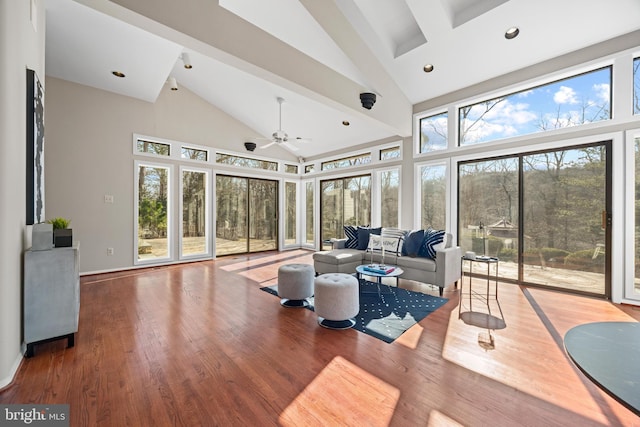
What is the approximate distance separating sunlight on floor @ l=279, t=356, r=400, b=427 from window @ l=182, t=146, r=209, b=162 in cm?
586

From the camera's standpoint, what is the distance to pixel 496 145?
4.75m

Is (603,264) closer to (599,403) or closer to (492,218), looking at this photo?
(492,218)

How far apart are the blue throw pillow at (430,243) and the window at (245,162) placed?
5.08 meters

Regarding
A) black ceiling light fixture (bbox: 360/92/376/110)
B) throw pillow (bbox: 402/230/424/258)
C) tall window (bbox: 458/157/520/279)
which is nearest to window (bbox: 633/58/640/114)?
tall window (bbox: 458/157/520/279)

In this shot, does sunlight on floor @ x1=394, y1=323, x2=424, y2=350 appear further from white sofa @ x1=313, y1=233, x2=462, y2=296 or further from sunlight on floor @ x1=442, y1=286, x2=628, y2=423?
white sofa @ x1=313, y1=233, x2=462, y2=296

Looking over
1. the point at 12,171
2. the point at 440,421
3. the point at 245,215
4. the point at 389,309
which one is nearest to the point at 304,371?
the point at 440,421

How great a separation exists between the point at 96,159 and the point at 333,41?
4.84 meters

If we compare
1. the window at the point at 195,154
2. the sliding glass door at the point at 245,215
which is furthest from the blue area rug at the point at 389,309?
the window at the point at 195,154

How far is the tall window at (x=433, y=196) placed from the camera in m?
5.48

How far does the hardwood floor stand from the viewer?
67.2 inches

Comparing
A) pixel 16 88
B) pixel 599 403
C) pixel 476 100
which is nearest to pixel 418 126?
pixel 476 100

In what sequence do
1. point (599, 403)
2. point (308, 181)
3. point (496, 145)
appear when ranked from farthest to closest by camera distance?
point (308, 181) < point (496, 145) < point (599, 403)

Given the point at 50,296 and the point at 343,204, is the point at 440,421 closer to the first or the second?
the point at 50,296

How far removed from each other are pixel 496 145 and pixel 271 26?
A: 13.7ft
